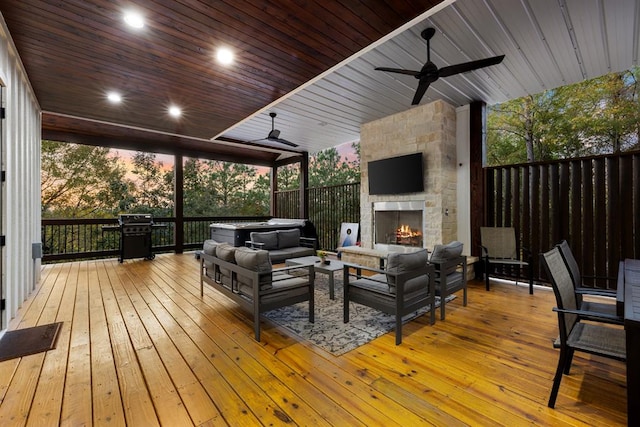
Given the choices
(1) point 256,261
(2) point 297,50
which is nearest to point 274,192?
(2) point 297,50

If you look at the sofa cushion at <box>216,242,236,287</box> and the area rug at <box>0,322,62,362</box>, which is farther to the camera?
the sofa cushion at <box>216,242,236,287</box>

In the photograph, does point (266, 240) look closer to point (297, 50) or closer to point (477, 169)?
point (297, 50)

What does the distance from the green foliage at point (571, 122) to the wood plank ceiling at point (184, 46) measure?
6859 millimetres

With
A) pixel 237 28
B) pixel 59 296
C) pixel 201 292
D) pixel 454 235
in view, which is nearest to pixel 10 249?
pixel 59 296

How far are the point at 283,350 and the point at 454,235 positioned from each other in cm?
396

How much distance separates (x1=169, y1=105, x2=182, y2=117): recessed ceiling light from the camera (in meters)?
4.73

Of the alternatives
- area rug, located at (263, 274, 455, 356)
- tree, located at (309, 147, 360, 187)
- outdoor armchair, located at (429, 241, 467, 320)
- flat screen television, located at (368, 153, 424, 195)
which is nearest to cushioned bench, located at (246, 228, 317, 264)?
area rug, located at (263, 274, 455, 356)


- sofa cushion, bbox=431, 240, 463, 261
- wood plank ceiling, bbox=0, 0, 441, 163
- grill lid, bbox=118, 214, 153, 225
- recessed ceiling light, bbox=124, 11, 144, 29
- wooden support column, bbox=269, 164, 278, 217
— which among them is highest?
wood plank ceiling, bbox=0, 0, 441, 163

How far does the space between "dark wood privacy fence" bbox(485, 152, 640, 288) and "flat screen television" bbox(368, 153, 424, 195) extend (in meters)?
1.34

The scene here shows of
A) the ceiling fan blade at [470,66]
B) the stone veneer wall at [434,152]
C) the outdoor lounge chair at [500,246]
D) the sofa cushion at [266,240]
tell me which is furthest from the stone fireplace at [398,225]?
the ceiling fan blade at [470,66]

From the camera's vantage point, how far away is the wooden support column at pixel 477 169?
15.9ft

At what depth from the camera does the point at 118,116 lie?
5066 millimetres

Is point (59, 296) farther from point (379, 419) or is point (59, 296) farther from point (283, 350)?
point (379, 419)

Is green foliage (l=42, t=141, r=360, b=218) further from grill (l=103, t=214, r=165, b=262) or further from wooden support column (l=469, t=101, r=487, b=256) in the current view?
wooden support column (l=469, t=101, r=487, b=256)
